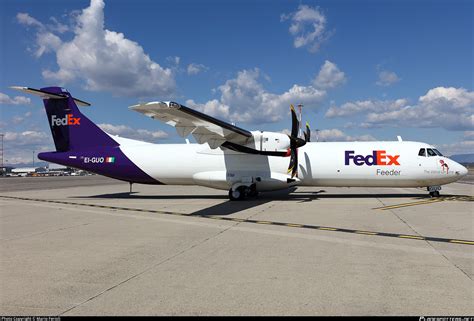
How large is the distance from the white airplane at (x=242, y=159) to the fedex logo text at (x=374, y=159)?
49 millimetres

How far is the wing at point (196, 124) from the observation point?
13375mm

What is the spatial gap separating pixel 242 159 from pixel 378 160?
734cm

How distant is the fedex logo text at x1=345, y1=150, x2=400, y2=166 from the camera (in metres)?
18.7

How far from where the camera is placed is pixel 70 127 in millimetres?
21219

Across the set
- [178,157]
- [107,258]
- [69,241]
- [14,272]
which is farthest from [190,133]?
[14,272]

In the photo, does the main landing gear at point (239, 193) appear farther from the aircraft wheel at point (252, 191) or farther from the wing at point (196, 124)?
the wing at point (196, 124)

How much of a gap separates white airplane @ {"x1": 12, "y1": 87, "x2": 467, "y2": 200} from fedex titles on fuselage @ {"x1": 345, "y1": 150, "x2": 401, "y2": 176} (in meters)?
0.05

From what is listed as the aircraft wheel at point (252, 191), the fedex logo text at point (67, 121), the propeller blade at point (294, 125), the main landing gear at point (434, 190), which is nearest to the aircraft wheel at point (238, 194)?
the aircraft wheel at point (252, 191)

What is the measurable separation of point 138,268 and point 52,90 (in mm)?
18575

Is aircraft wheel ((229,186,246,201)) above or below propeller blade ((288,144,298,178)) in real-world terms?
below

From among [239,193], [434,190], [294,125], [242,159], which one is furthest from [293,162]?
[434,190]

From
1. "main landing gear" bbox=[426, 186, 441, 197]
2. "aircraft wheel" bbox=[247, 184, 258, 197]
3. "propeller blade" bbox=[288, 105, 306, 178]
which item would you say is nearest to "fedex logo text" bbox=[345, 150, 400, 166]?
"main landing gear" bbox=[426, 186, 441, 197]

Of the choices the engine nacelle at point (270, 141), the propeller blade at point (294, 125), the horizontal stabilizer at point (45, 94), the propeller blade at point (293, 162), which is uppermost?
the horizontal stabilizer at point (45, 94)

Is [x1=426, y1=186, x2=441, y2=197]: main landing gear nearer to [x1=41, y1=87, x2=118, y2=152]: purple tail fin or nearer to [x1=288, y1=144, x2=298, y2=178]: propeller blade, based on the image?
[x1=288, y1=144, x2=298, y2=178]: propeller blade
